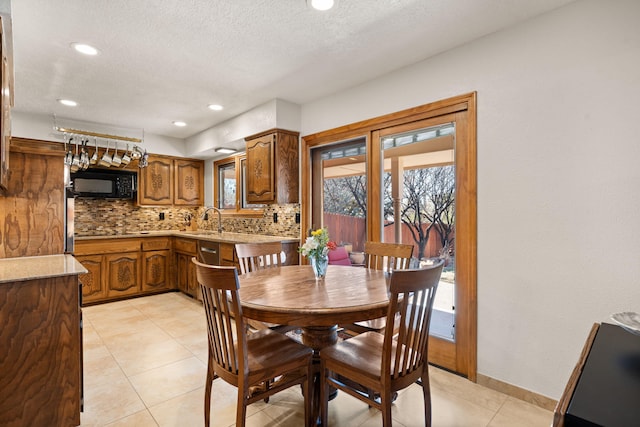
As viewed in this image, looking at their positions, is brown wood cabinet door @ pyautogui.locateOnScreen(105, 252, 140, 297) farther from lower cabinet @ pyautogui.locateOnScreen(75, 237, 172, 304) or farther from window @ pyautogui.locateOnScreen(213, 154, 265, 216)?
window @ pyautogui.locateOnScreen(213, 154, 265, 216)

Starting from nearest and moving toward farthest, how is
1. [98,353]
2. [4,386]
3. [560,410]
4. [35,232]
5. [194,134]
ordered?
[560,410] < [4,386] < [35,232] < [98,353] < [194,134]

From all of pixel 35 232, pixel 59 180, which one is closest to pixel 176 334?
pixel 35 232

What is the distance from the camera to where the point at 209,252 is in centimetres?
397

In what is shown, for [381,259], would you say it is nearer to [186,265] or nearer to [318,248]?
[318,248]

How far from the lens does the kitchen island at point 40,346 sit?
64.7 inches

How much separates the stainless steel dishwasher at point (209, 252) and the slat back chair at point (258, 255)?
1233 mm

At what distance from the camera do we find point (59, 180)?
7.88 feet

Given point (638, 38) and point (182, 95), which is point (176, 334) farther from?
point (638, 38)

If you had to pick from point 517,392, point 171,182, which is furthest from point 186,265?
point 517,392

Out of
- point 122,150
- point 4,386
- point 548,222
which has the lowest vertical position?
point 4,386

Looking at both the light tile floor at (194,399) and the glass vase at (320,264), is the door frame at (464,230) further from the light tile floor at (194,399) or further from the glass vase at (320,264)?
the glass vase at (320,264)

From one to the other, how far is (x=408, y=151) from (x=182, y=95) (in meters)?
2.43

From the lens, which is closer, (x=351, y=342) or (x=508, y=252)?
(x=351, y=342)

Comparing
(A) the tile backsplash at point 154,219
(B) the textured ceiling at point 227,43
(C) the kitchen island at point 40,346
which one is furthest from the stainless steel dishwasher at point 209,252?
(C) the kitchen island at point 40,346
